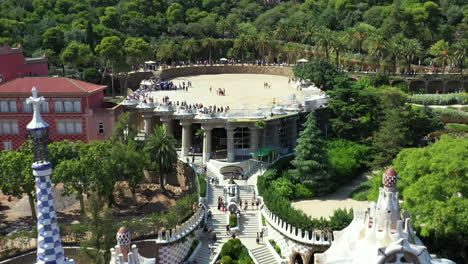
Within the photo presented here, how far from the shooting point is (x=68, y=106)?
50250 millimetres

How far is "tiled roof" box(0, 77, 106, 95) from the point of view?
49812 millimetres

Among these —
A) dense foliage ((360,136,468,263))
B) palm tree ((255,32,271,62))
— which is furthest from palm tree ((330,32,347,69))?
dense foliage ((360,136,468,263))

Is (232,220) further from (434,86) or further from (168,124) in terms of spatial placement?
(434,86)

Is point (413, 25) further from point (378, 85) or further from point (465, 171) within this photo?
point (465, 171)

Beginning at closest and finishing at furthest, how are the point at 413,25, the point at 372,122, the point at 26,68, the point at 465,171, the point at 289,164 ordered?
the point at 465,171 < the point at 289,164 < the point at 372,122 < the point at 26,68 < the point at 413,25

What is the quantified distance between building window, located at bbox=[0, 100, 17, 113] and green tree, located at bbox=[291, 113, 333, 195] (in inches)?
1101

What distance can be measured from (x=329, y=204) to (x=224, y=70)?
172ft

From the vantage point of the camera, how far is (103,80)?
76938 millimetres

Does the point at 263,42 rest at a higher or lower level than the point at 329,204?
higher

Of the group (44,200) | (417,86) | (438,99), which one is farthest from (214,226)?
(417,86)

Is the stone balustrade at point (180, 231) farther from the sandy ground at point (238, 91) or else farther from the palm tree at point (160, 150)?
the sandy ground at point (238, 91)

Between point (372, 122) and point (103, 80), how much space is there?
136 ft

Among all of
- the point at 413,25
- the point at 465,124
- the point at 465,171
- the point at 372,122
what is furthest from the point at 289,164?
the point at 413,25

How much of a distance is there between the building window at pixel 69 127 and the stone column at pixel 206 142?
41.1ft
